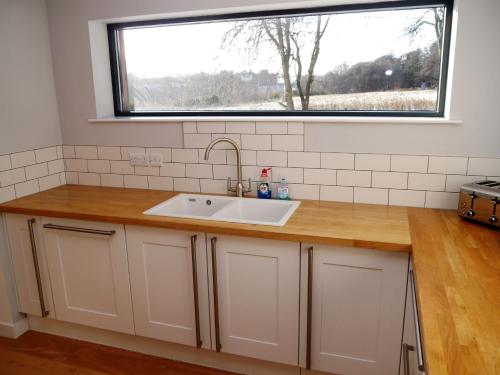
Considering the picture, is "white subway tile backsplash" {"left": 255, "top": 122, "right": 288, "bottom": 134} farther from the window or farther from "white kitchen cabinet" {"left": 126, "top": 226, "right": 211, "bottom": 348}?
"white kitchen cabinet" {"left": 126, "top": 226, "right": 211, "bottom": 348}

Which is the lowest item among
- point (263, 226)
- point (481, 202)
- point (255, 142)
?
point (263, 226)

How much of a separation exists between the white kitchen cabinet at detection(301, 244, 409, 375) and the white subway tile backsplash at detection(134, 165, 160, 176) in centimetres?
123

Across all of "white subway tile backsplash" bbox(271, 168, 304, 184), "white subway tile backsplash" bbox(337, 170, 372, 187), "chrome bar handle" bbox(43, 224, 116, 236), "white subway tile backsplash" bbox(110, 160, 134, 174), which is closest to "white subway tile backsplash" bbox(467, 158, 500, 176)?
"white subway tile backsplash" bbox(337, 170, 372, 187)

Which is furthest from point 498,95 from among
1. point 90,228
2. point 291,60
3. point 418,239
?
point 90,228

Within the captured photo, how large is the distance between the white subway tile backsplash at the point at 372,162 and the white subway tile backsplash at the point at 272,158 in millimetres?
409

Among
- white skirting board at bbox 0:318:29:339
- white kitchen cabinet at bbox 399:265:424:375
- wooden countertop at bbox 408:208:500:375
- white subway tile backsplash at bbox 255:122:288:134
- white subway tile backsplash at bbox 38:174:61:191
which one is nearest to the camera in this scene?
wooden countertop at bbox 408:208:500:375

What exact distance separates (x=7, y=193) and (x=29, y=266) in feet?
1.50

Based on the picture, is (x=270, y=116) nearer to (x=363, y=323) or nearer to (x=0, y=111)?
(x=363, y=323)

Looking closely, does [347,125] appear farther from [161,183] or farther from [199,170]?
[161,183]

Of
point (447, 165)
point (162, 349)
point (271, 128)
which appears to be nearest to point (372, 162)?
point (447, 165)

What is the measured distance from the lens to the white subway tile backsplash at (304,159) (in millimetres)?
2326

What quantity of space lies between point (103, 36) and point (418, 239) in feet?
7.63

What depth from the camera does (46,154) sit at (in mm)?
2732

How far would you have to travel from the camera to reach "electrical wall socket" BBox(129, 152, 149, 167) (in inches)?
105
